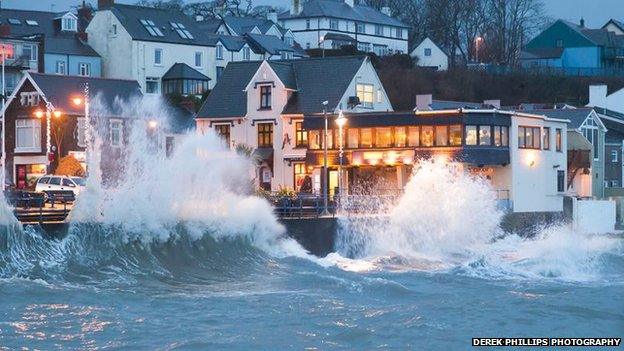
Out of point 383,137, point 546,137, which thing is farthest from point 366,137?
point 546,137

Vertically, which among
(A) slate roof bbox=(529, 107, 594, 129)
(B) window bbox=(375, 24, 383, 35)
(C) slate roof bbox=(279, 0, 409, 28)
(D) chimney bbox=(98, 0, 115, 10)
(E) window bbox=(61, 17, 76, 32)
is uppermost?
(C) slate roof bbox=(279, 0, 409, 28)

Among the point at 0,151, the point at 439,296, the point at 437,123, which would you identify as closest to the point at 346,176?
the point at 437,123

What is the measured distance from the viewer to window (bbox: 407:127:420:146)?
2496 inches

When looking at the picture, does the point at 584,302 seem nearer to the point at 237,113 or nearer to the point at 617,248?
the point at 617,248

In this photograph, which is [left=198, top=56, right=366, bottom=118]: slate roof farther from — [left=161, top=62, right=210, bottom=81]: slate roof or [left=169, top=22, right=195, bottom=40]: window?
[left=169, top=22, right=195, bottom=40]: window

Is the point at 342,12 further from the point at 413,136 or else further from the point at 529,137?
the point at 413,136

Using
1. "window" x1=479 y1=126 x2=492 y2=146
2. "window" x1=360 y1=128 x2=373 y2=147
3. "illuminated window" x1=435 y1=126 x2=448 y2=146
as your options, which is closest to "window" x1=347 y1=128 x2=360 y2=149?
"window" x1=360 y1=128 x2=373 y2=147

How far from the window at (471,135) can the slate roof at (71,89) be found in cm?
2292

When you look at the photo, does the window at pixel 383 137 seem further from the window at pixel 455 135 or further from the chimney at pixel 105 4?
the chimney at pixel 105 4

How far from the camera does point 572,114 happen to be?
249 ft

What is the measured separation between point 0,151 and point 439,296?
44.3 metres

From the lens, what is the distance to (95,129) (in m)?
72.3

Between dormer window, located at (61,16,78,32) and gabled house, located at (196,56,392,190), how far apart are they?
29788 mm

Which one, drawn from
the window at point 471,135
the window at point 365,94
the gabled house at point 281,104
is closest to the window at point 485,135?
the window at point 471,135
